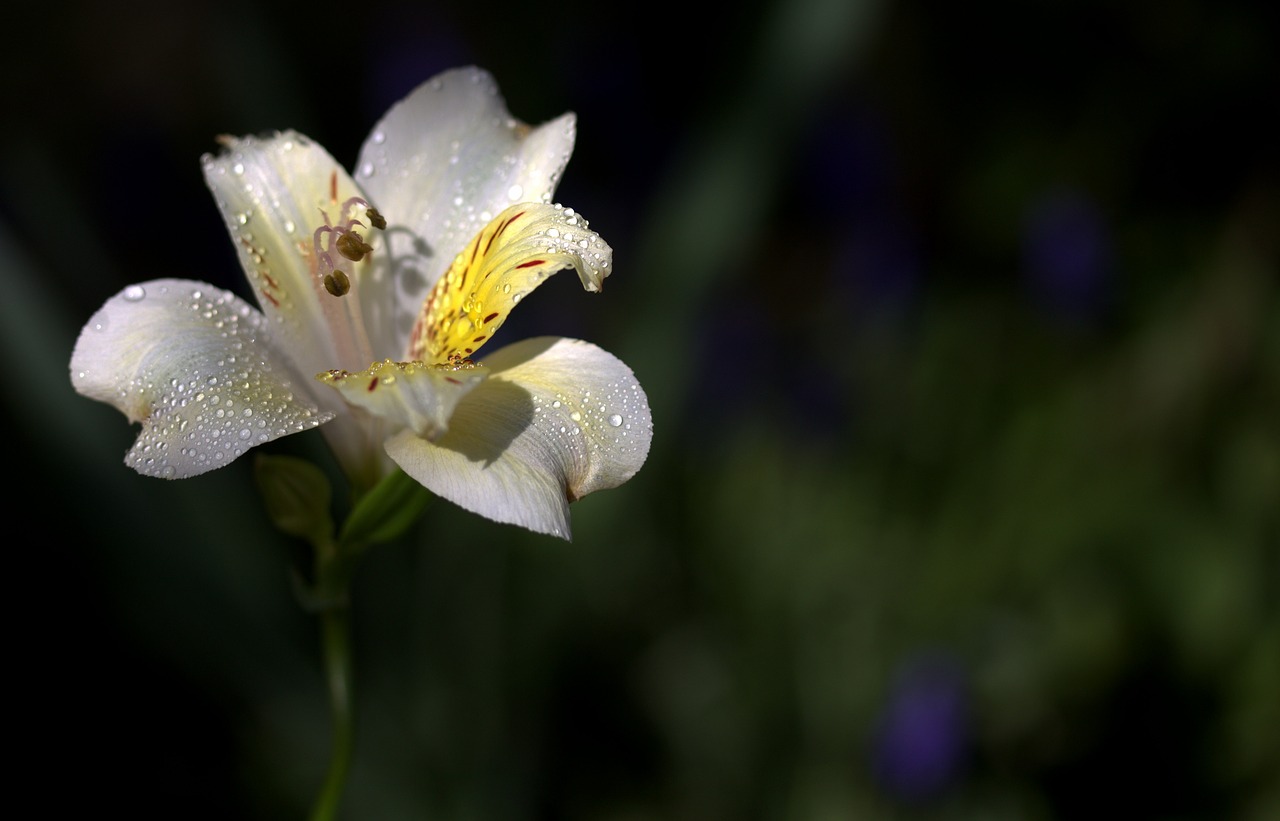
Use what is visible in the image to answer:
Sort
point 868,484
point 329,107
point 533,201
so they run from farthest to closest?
1. point 329,107
2. point 868,484
3. point 533,201

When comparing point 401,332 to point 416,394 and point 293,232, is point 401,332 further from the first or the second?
point 416,394

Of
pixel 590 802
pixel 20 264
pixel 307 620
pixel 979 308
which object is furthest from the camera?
pixel 979 308

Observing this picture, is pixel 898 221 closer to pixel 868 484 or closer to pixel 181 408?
pixel 868 484

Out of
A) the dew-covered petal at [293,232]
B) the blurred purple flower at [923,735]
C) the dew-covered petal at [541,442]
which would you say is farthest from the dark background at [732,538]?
the dew-covered petal at [541,442]

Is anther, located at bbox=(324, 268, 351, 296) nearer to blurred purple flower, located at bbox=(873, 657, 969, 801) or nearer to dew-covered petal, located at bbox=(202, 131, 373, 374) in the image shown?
dew-covered petal, located at bbox=(202, 131, 373, 374)

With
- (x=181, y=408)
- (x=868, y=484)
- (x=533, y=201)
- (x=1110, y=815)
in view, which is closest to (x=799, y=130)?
(x=868, y=484)

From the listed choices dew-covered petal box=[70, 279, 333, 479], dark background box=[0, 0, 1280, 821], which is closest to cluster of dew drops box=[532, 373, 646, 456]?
dew-covered petal box=[70, 279, 333, 479]
